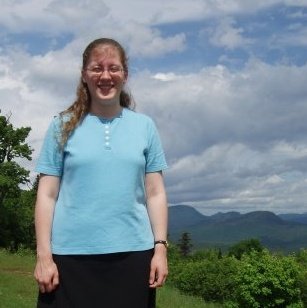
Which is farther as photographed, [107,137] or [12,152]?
[12,152]

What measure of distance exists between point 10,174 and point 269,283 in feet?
73.4

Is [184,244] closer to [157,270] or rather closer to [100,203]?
[157,270]

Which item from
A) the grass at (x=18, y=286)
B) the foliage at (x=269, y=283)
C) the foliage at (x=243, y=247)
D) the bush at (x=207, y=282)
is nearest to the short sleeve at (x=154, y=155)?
the grass at (x=18, y=286)

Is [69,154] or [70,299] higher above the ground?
[69,154]

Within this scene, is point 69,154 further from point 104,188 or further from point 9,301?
point 9,301

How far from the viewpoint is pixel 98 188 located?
3.44 m

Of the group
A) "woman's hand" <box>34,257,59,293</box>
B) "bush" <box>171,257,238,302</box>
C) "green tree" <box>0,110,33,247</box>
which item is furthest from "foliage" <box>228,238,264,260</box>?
"woman's hand" <box>34,257,59,293</box>

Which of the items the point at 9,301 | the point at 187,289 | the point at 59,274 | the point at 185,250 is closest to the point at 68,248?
the point at 59,274

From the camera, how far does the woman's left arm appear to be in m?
3.50

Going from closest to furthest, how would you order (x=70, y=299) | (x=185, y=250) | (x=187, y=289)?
(x=70, y=299) < (x=187, y=289) < (x=185, y=250)

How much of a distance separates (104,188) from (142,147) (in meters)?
0.34

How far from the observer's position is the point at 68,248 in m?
3.44

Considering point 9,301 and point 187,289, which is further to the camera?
point 187,289

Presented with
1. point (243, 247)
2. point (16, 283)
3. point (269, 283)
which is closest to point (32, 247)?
point (269, 283)
